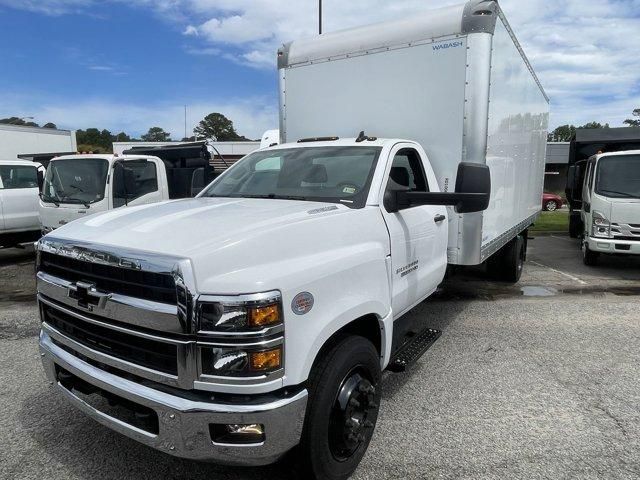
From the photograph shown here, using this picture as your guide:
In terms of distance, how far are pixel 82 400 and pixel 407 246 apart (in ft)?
7.40

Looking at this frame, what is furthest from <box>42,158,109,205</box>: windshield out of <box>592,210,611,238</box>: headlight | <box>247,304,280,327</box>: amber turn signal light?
<box>592,210,611,238</box>: headlight

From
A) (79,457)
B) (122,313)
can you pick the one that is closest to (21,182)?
(79,457)

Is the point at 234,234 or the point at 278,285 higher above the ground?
the point at 234,234

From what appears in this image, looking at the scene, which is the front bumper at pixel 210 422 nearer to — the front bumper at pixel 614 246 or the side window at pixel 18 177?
the front bumper at pixel 614 246

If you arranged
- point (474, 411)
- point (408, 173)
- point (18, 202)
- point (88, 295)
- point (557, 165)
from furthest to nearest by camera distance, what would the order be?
point (557, 165)
point (18, 202)
point (408, 173)
point (474, 411)
point (88, 295)

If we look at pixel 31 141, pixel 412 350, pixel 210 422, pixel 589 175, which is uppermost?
pixel 31 141

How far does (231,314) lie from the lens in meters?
2.06

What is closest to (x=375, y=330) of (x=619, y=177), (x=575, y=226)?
(x=619, y=177)

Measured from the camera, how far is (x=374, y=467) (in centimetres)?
291

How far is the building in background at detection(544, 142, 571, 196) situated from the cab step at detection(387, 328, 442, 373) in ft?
123

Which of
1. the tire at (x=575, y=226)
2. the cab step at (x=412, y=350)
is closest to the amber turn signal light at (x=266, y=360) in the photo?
the cab step at (x=412, y=350)

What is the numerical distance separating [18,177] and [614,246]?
38.7ft

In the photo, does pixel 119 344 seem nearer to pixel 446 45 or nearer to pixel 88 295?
pixel 88 295

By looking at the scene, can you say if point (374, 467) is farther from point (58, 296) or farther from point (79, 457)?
point (58, 296)
